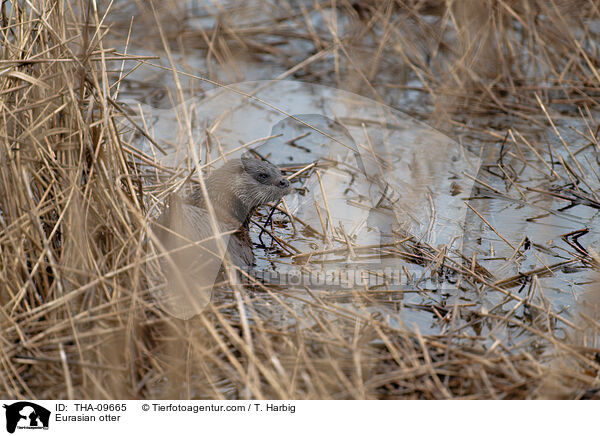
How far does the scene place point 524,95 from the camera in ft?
16.1

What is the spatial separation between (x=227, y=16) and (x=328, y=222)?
9.90 ft

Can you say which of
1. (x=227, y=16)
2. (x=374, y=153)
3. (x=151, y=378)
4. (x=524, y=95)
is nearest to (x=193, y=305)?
(x=151, y=378)

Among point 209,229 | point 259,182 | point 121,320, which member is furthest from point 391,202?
point 121,320

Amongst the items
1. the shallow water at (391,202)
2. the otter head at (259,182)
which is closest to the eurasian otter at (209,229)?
the otter head at (259,182)

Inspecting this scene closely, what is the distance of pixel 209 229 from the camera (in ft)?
8.82
